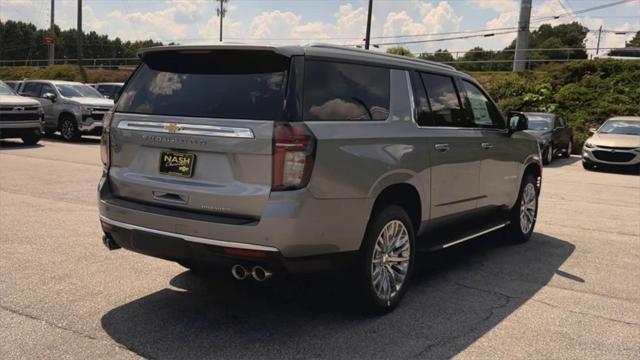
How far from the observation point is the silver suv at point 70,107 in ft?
62.2

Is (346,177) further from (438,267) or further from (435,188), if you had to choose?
(438,267)

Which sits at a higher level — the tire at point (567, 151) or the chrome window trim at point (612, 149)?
the chrome window trim at point (612, 149)

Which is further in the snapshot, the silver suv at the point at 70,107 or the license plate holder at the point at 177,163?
the silver suv at the point at 70,107

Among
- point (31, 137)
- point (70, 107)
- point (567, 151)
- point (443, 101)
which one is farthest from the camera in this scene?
point (567, 151)

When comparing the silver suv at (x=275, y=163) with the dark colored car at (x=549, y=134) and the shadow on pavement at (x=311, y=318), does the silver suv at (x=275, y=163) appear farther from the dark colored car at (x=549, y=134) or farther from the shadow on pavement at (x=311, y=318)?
the dark colored car at (x=549, y=134)

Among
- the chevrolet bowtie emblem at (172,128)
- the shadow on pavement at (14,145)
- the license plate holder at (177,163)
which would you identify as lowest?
the shadow on pavement at (14,145)

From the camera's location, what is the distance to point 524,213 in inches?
283

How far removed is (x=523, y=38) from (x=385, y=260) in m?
32.5

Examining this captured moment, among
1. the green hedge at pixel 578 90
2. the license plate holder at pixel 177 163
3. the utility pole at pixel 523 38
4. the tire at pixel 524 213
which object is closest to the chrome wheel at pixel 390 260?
the license plate holder at pixel 177 163

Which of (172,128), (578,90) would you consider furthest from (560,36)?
(172,128)

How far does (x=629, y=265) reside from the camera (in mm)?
6312

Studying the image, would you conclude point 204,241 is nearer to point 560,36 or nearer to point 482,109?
point 482,109

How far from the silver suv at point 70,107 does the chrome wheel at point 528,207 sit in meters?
15.1

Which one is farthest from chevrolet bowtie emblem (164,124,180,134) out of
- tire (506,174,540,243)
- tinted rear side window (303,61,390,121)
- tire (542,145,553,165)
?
tire (542,145,553,165)
